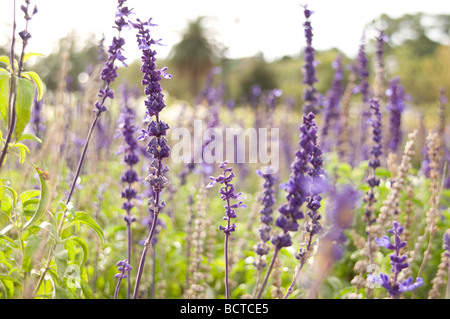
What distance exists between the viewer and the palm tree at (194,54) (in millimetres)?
29219

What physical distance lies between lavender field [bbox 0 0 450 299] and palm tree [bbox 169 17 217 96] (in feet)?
72.5

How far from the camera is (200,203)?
281 centimetres

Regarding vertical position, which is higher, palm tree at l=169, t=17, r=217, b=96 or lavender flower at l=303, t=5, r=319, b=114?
palm tree at l=169, t=17, r=217, b=96

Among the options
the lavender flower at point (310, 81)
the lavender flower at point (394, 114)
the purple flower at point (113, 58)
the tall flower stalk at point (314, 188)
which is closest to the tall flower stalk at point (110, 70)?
the purple flower at point (113, 58)

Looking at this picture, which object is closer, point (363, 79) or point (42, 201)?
point (42, 201)

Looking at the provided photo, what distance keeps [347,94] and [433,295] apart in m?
2.99

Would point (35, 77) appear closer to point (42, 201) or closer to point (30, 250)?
point (42, 201)

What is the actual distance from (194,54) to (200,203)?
2767 cm

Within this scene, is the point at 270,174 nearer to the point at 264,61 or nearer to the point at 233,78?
the point at 264,61

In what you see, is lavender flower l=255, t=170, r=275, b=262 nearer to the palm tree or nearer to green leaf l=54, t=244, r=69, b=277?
green leaf l=54, t=244, r=69, b=277

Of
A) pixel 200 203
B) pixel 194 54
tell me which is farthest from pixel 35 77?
pixel 194 54

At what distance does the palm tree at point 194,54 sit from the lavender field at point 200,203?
22086 mm

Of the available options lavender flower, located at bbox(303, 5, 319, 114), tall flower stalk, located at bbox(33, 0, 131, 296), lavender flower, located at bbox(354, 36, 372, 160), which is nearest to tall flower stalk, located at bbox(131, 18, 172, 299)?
tall flower stalk, located at bbox(33, 0, 131, 296)

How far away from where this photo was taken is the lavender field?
1.53m
